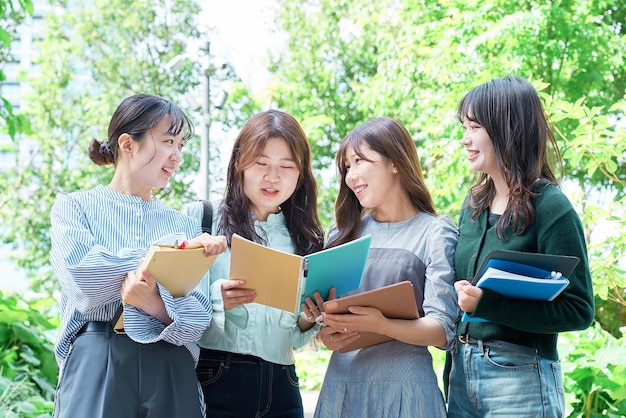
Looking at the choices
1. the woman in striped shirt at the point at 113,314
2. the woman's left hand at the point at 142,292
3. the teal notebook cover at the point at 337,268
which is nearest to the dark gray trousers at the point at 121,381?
the woman in striped shirt at the point at 113,314

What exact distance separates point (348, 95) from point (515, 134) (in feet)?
33.0

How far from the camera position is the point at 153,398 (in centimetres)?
194

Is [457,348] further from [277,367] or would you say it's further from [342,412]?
[277,367]

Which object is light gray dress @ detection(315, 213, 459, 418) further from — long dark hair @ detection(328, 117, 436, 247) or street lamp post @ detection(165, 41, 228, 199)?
street lamp post @ detection(165, 41, 228, 199)

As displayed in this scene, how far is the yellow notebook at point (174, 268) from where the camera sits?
1855 mm

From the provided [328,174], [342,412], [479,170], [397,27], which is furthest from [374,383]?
[328,174]

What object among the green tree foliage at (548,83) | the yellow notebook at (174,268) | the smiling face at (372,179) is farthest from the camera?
the green tree foliage at (548,83)

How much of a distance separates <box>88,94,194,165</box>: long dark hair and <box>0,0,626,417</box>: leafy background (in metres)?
1.55

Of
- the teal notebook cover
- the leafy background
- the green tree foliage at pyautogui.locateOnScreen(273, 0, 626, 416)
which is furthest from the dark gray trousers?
the green tree foliage at pyautogui.locateOnScreen(273, 0, 626, 416)

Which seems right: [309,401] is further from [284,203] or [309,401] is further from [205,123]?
[284,203]

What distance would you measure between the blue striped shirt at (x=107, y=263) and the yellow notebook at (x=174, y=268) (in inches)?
1.1

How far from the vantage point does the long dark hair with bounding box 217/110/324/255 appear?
241cm

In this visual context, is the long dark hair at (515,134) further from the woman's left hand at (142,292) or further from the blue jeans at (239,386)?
the woman's left hand at (142,292)

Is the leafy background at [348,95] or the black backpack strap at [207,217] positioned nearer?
the black backpack strap at [207,217]
